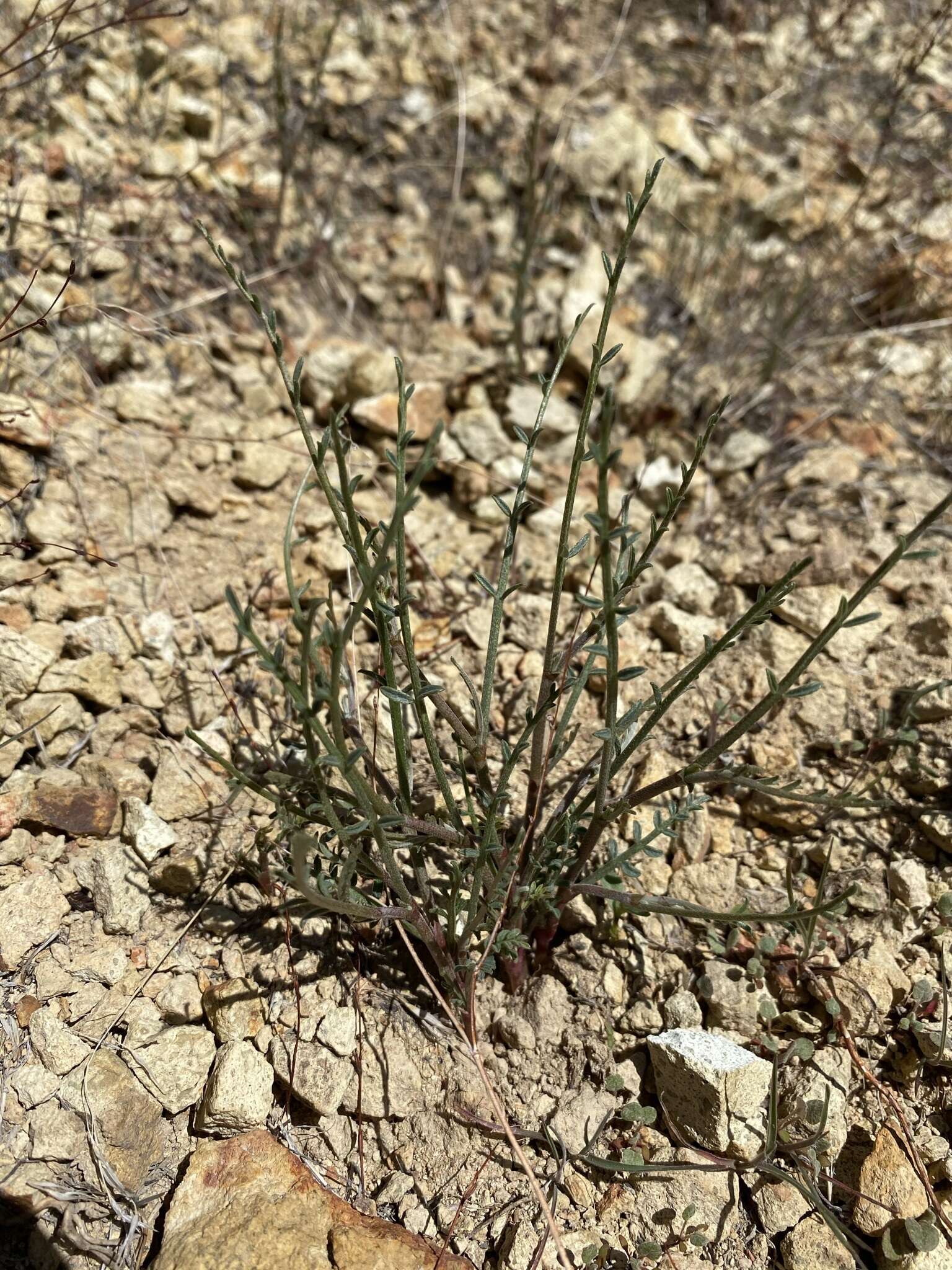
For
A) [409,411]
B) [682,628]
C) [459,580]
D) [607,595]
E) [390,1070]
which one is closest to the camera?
[607,595]

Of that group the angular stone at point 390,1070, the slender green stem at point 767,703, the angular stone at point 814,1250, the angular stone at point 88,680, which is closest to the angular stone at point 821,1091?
the angular stone at point 814,1250

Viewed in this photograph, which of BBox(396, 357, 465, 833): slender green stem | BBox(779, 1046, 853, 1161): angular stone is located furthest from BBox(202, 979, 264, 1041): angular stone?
BBox(779, 1046, 853, 1161): angular stone

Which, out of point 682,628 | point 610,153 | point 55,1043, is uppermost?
point 610,153

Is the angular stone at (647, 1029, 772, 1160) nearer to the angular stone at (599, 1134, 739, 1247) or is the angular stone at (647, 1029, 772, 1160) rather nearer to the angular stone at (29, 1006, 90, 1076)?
the angular stone at (599, 1134, 739, 1247)

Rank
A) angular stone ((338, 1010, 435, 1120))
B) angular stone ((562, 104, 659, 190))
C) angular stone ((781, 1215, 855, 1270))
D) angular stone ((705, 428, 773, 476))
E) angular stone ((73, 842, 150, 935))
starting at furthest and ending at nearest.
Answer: angular stone ((562, 104, 659, 190))
angular stone ((705, 428, 773, 476))
angular stone ((73, 842, 150, 935))
angular stone ((338, 1010, 435, 1120))
angular stone ((781, 1215, 855, 1270))

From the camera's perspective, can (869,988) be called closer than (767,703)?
No

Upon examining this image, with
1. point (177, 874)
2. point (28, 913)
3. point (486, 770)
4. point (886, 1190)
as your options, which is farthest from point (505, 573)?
point (886, 1190)

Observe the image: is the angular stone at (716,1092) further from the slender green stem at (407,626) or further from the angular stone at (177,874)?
the angular stone at (177,874)

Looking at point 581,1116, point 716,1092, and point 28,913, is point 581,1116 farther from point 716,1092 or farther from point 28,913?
point 28,913
